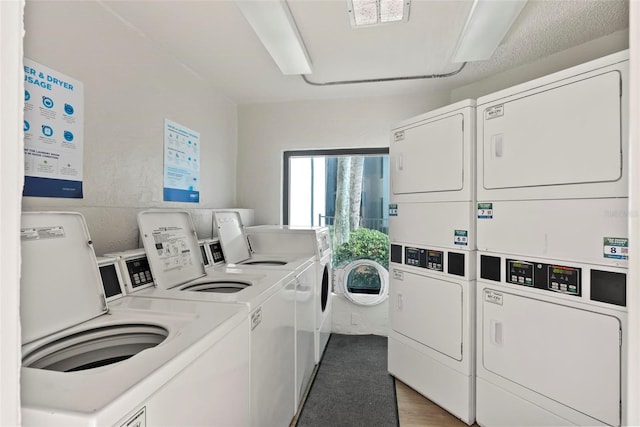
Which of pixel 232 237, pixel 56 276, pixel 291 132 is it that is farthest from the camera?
pixel 291 132

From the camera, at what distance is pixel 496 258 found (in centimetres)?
185

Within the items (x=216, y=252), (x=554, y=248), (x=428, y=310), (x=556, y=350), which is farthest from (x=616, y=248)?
(x=216, y=252)

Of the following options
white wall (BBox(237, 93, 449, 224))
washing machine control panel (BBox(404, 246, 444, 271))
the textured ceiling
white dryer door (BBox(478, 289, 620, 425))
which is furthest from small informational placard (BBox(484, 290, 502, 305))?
white wall (BBox(237, 93, 449, 224))

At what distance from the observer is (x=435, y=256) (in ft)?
7.07

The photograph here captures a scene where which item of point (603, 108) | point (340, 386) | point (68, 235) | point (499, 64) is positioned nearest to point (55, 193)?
point (68, 235)

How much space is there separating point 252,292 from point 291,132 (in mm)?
2296

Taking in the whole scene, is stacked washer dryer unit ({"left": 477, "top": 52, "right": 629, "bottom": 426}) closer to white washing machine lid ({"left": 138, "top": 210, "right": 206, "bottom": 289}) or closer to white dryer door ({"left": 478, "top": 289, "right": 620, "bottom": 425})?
white dryer door ({"left": 478, "top": 289, "right": 620, "bottom": 425})

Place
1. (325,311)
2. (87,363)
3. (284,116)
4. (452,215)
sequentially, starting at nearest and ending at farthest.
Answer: (87,363), (452,215), (325,311), (284,116)

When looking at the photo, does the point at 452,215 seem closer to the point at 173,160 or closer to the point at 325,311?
the point at 325,311

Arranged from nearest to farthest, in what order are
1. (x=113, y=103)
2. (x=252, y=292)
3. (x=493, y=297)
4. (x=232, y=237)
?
(x=252, y=292), (x=113, y=103), (x=493, y=297), (x=232, y=237)

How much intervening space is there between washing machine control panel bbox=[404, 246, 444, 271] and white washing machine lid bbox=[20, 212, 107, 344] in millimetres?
1901

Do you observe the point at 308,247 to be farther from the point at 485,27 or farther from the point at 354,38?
the point at 485,27

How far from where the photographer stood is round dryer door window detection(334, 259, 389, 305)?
3.27 metres

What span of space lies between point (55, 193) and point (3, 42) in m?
1.38
